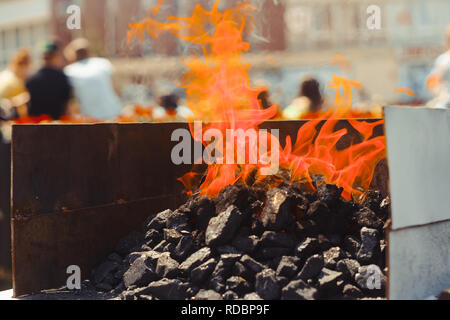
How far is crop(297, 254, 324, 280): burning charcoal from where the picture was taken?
11.8 feet

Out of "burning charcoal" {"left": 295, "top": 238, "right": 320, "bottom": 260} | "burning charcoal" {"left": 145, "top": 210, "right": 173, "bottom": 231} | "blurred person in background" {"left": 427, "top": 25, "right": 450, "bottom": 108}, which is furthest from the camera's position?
"blurred person in background" {"left": 427, "top": 25, "right": 450, "bottom": 108}

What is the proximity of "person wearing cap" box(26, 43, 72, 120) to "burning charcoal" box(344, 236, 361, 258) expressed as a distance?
4.19 m

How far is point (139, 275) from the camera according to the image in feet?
12.5

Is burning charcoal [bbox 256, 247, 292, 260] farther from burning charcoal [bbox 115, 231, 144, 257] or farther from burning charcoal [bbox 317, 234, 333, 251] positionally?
burning charcoal [bbox 115, 231, 144, 257]

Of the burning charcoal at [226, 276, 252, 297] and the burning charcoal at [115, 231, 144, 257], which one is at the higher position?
the burning charcoal at [115, 231, 144, 257]

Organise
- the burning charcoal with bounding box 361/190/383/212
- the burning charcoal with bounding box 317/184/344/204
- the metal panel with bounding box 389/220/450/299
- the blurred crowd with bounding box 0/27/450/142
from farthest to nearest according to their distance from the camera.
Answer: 1. the blurred crowd with bounding box 0/27/450/142
2. the burning charcoal with bounding box 361/190/383/212
3. the burning charcoal with bounding box 317/184/344/204
4. the metal panel with bounding box 389/220/450/299

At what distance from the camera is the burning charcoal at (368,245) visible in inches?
148

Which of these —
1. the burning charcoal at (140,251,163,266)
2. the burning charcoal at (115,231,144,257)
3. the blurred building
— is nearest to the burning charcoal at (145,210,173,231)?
the burning charcoal at (115,231,144,257)

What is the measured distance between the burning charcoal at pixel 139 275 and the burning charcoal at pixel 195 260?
0.72 feet

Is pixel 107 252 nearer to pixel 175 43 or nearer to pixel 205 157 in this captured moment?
pixel 205 157

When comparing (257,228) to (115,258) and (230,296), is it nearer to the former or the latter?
(230,296)
